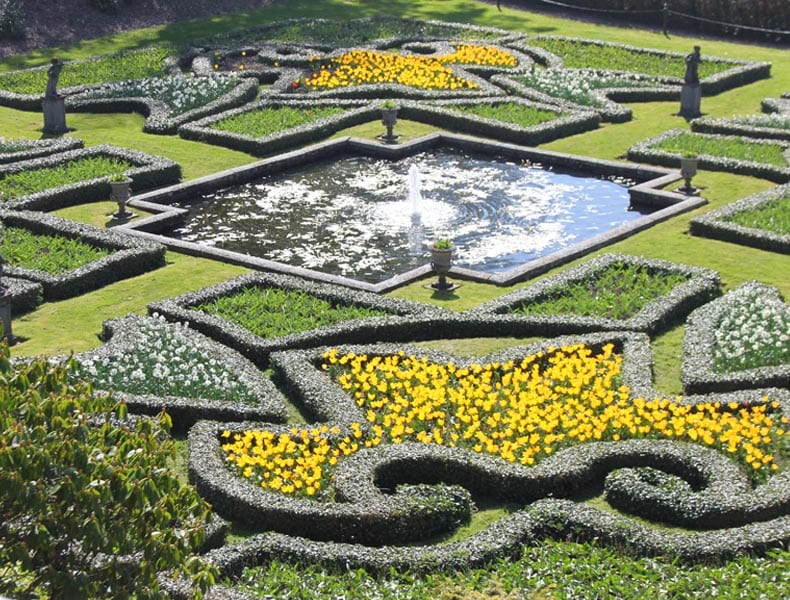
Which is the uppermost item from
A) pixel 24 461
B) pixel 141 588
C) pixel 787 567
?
pixel 24 461

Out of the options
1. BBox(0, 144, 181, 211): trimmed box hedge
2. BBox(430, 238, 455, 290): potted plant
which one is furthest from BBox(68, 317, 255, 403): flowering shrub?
BBox(0, 144, 181, 211): trimmed box hedge

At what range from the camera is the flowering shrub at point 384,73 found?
3012cm

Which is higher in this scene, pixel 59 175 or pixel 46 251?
pixel 59 175

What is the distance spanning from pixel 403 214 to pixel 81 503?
14.6 metres

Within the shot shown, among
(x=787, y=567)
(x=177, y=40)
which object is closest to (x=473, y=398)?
(x=787, y=567)

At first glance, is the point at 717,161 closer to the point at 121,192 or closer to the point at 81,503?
the point at 121,192

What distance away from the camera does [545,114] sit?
27.4 meters

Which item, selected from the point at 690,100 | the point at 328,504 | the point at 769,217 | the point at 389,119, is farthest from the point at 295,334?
the point at 690,100

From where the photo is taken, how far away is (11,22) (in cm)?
3469

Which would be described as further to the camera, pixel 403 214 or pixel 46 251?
pixel 403 214

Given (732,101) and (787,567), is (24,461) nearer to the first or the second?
(787,567)

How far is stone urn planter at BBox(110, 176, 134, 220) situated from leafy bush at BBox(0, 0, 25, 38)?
47.7 ft

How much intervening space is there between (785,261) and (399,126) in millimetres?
10610

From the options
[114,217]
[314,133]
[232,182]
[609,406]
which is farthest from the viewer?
[314,133]
